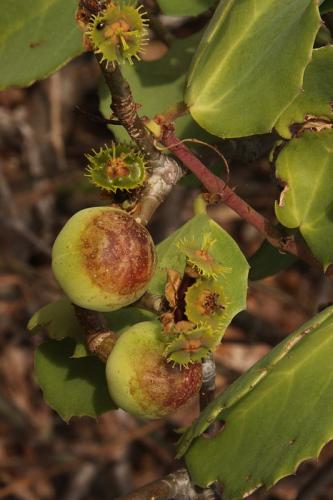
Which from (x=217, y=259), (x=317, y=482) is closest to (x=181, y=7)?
(x=217, y=259)

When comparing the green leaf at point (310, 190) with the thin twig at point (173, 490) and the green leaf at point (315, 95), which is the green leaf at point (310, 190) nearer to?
the green leaf at point (315, 95)

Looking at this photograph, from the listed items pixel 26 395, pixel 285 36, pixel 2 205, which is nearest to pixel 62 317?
pixel 285 36

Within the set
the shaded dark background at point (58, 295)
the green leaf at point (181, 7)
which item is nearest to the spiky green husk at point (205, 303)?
the green leaf at point (181, 7)

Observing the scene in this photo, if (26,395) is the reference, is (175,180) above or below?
above

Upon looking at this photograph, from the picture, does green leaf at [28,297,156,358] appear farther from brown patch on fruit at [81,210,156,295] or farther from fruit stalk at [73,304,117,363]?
brown patch on fruit at [81,210,156,295]

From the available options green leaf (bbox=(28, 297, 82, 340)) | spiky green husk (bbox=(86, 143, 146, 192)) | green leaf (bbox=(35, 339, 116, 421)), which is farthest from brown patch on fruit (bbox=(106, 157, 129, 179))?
green leaf (bbox=(35, 339, 116, 421))

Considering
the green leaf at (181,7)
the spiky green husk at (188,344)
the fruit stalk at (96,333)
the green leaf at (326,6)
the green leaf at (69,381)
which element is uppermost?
the green leaf at (326,6)

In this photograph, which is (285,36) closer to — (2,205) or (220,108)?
(220,108)
